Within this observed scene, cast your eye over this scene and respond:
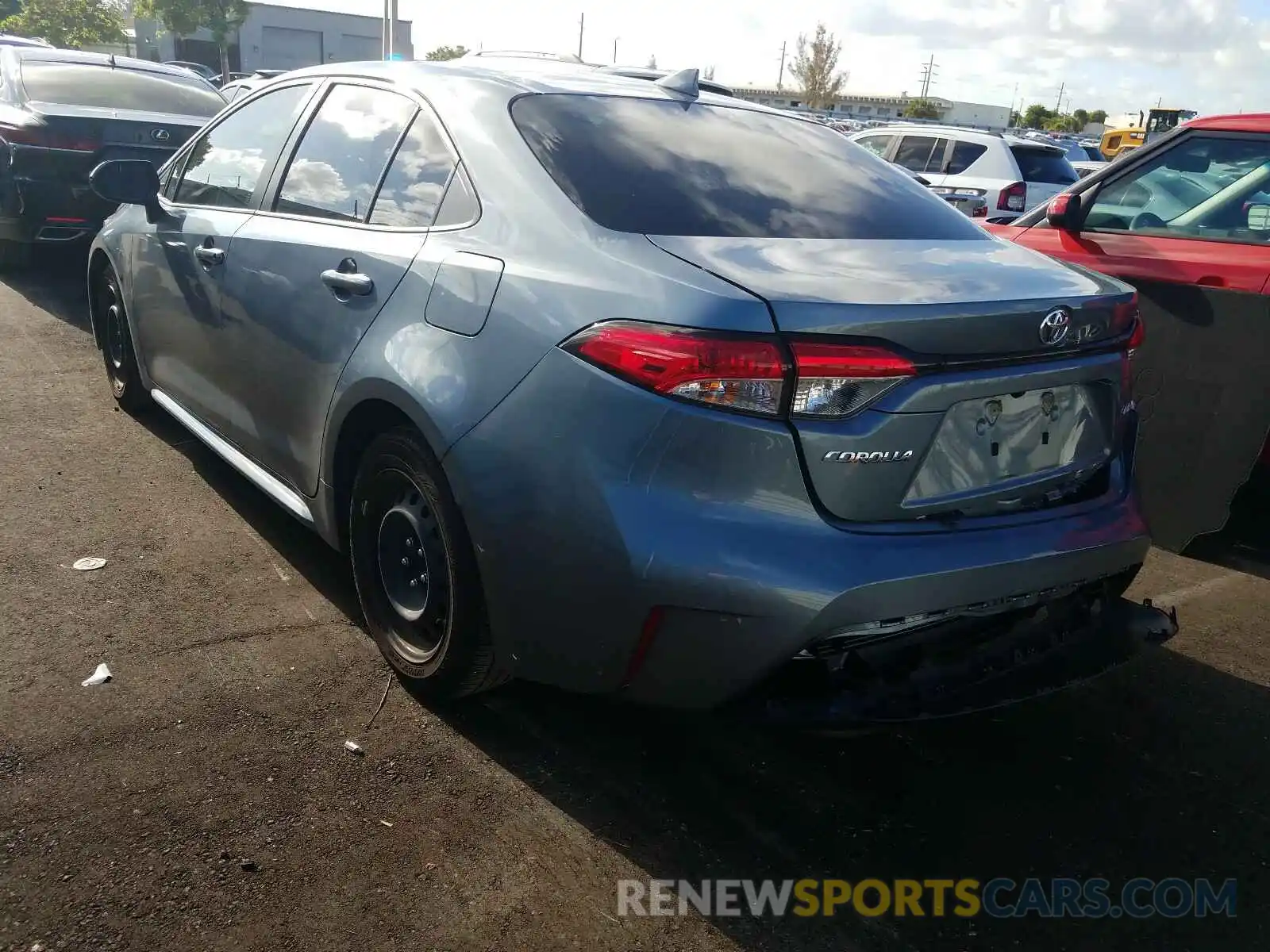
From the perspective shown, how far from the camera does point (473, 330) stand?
2.60m

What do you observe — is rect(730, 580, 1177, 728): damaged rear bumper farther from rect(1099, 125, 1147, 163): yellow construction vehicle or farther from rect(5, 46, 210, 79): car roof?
rect(1099, 125, 1147, 163): yellow construction vehicle

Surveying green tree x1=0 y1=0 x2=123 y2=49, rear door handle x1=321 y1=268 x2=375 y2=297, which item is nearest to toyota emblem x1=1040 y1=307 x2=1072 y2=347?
rear door handle x1=321 y1=268 x2=375 y2=297

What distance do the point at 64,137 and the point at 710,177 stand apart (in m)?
6.13

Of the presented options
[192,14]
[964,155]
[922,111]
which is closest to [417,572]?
[964,155]

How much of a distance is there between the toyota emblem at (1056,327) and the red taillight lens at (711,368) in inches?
28.1

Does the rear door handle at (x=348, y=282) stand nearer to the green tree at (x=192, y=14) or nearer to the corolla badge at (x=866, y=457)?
the corolla badge at (x=866, y=457)

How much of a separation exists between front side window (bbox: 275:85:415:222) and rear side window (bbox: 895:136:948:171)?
1099 cm

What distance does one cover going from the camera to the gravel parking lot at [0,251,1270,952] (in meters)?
2.30

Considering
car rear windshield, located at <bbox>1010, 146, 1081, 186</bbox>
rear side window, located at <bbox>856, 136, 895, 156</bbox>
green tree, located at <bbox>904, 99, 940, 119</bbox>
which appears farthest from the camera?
green tree, located at <bbox>904, 99, 940, 119</bbox>

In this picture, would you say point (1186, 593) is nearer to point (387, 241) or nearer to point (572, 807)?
point (572, 807)

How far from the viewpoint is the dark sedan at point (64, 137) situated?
726 centimetres

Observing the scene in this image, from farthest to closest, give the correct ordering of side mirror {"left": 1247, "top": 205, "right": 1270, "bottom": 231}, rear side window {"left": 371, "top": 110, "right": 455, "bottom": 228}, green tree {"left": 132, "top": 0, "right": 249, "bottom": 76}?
green tree {"left": 132, "top": 0, "right": 249, "bottom": 76}
side mirror {"left": 1247, "top": 205, "right": 1270, "bottom": 231}
rear side window {"left": 371, "top": 110, "right": 455, "bottom": 228}

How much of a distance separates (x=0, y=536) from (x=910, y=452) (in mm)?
3350

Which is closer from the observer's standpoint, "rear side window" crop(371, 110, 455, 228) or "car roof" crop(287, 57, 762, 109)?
"rear side window" crop(371, 110, 455, 228)
